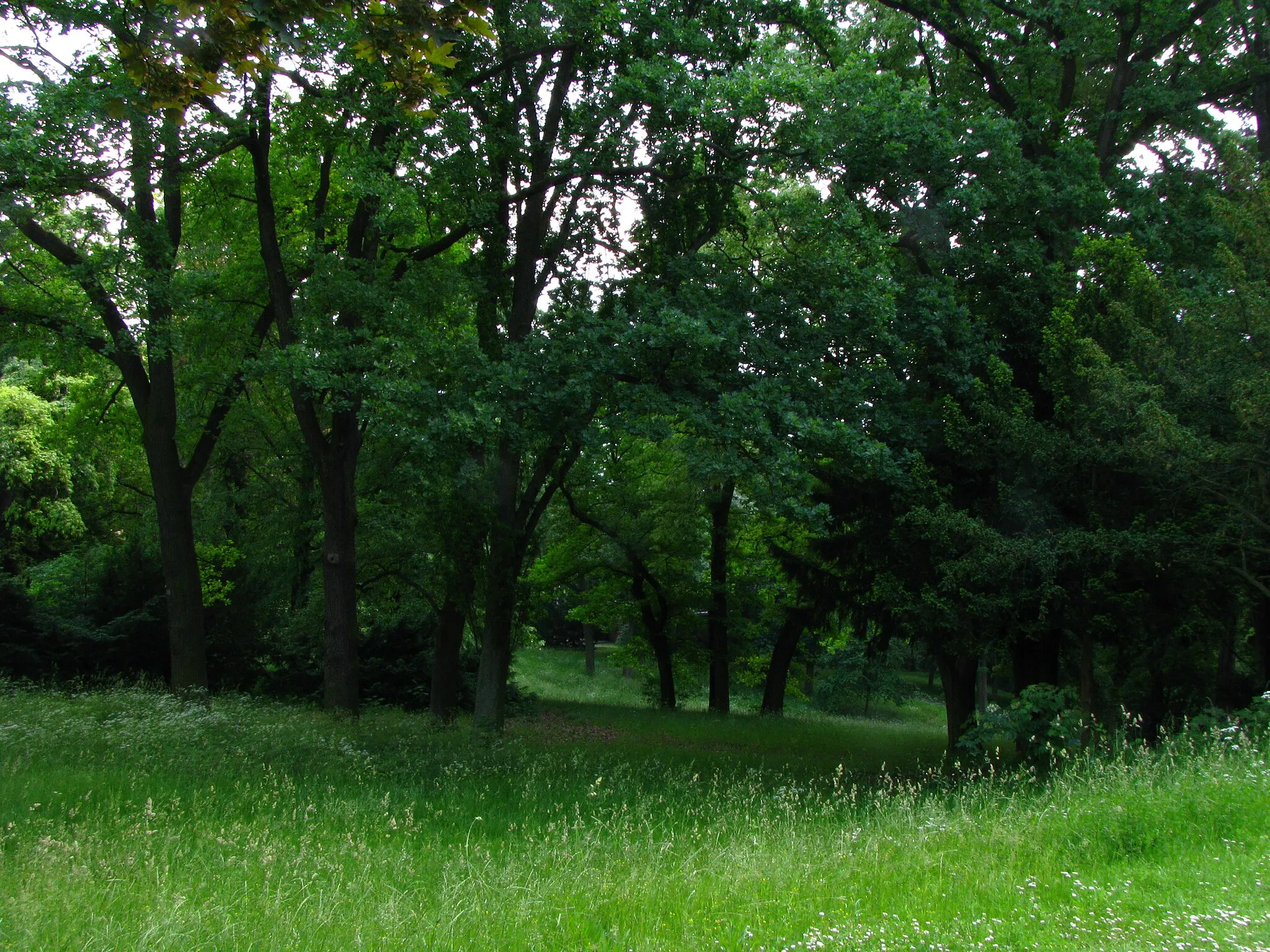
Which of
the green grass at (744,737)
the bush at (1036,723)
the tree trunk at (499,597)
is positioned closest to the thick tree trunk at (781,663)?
the green grass at (744,737)

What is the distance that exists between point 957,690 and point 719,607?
11.6 meters

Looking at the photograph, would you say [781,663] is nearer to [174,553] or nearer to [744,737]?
[744,737]

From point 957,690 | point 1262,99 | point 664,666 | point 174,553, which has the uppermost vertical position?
point 1262,99

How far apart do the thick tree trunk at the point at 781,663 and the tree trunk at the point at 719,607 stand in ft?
4.08

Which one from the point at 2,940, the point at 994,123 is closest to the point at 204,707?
the point at 2,940

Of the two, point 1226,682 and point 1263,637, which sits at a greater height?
point 1263,637

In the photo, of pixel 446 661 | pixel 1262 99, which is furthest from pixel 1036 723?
pixel 1262 99

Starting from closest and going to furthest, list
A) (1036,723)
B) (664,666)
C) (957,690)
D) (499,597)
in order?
1. (1036,723)
2. (499,597)
3. (957,690)
4. (664,666)

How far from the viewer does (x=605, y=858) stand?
6.15 metres

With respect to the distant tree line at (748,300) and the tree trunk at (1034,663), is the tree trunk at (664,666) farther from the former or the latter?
the tree trunk at (1034,663)

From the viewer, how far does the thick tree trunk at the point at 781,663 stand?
26797 millimetres

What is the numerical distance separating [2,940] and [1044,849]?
5788 mm

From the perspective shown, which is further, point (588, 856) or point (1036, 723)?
point (1036, 723)

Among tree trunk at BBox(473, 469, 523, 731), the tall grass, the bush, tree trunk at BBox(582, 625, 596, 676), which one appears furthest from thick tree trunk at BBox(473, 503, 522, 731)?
tree trunk at BBox(582, 625, 596, 676)
